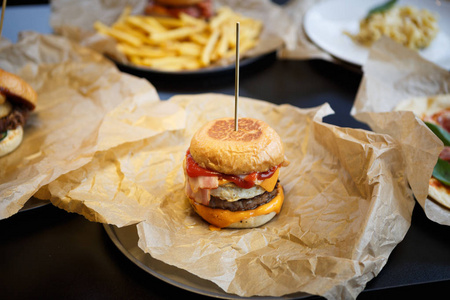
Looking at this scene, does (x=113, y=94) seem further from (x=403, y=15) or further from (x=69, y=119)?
(x=403, y=15)

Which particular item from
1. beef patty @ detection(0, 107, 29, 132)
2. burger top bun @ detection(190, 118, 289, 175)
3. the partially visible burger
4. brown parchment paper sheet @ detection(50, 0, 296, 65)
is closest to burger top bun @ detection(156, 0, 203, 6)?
the partially visible burger

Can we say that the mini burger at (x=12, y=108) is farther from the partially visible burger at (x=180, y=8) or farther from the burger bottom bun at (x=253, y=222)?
the partially visible burger at (x=180, y=8)

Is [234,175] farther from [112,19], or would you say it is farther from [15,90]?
[112,19]

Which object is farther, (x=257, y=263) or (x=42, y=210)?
(x=42, y=210)

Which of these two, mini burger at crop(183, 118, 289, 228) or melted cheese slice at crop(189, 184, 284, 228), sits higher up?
mini burger at crop(183, 118, 289, 228)

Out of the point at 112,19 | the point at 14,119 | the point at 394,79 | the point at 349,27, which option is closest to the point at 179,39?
the point at 112,19

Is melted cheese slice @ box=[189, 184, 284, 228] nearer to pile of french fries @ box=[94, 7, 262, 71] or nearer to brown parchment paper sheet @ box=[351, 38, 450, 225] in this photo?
brown parchment paper sheet @ box=[351, 38, 450, 225]

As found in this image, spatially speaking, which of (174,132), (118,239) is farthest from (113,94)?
(118,239)
